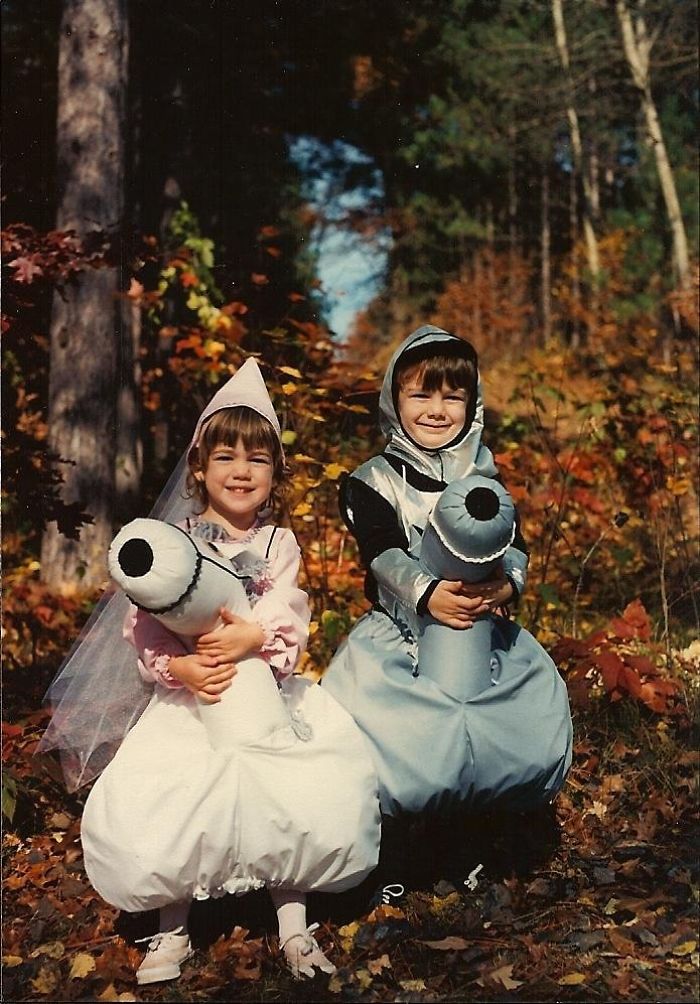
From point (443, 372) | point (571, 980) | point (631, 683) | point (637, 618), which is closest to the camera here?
point (571, 980)

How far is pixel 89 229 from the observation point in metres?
5.95

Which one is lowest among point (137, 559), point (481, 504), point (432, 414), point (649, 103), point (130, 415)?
point (137, 559)

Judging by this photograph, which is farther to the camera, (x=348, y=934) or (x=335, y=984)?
(x=348, y=934)

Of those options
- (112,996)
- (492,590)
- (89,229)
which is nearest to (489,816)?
(492,590)

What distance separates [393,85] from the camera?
34.5 ft

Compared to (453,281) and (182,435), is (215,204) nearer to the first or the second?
(182,435)

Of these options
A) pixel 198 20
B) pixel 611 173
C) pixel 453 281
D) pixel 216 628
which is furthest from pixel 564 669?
pixel 611 173

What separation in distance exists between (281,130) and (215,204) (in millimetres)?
1251

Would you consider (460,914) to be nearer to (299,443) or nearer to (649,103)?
(299,443)

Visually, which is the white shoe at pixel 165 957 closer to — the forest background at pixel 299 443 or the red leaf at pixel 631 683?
the forest background at pixel 299 443

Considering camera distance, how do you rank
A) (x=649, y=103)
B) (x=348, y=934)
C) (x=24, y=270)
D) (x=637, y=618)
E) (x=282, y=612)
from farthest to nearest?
(x=649, y=103)
(x=637, y=618)
(x=24, y=270)
(x=348, y=934)
(x=282, y=612)

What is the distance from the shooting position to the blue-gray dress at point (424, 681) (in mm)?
2760

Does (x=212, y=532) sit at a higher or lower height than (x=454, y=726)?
higher

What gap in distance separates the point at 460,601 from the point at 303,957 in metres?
1.04
